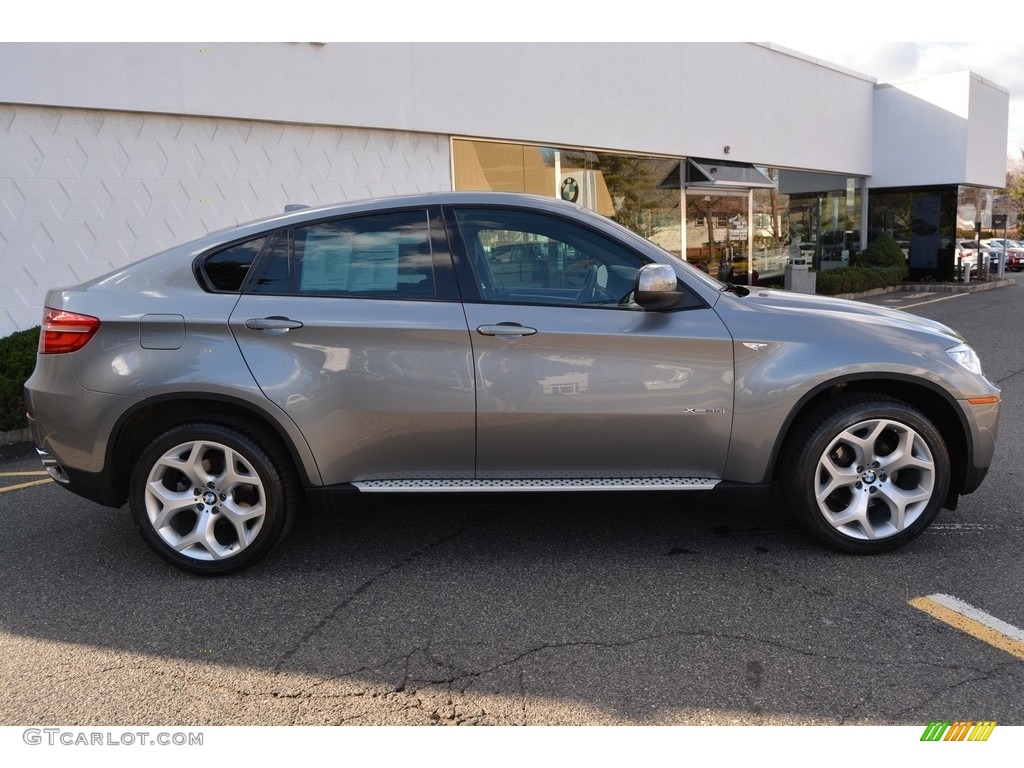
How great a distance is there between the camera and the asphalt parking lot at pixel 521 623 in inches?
109

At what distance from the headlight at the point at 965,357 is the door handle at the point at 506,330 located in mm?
2065

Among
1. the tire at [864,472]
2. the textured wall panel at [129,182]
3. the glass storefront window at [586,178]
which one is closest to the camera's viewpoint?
the tire at [864,472]

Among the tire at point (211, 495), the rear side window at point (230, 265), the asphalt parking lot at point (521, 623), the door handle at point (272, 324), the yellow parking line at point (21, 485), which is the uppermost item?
the rear side window at point (230, 265)

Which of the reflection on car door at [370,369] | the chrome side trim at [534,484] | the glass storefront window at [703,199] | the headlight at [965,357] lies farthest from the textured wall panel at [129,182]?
the headlight at [965,357]

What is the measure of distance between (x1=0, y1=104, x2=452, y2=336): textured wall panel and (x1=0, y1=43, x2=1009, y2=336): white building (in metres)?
0.02

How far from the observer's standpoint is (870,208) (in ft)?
79.5

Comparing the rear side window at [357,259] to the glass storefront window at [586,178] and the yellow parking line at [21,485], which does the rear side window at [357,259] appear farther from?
the glass storefront window at [586,178]

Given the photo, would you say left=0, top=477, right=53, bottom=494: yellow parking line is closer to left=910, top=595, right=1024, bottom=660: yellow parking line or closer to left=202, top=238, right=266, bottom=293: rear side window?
left=202, top=238, right=266, bottom=293: rear side window

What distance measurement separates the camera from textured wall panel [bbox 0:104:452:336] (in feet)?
26.1

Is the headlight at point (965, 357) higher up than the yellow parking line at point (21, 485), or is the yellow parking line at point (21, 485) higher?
the headlight at point (965, 357)

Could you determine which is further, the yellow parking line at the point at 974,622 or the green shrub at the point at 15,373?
the green shrub at the point at 15,373

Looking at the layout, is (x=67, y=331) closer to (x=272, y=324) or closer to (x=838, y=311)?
(x=272, y=324)

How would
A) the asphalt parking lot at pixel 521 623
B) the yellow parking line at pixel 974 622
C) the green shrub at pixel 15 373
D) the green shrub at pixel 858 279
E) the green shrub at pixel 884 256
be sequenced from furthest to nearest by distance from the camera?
1. the green shrub at pixel 884 256
2. the green shrub at pixel 858 279
3. the green shrub at pixel 15 373
4. the yellow parking line at pixel 974 622
5. the asphalt parking lot at pixel 521 623

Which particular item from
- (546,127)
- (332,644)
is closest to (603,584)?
(332,644)
